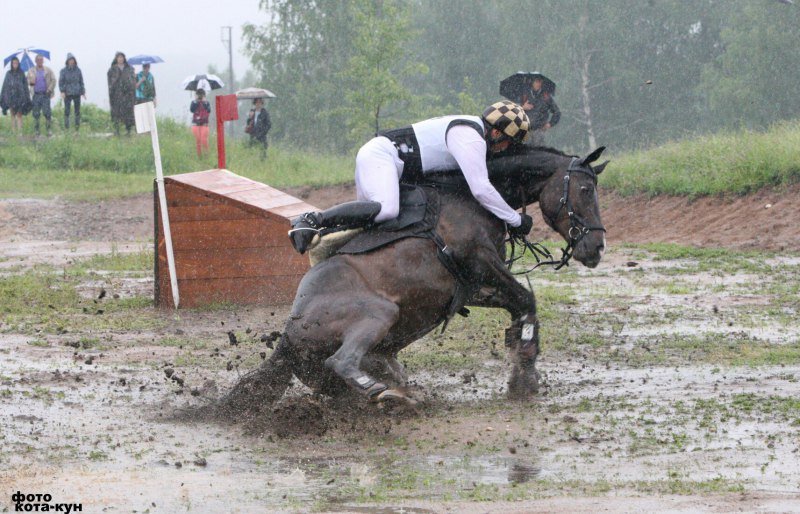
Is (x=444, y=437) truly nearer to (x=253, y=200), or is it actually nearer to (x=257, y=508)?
(x=257, y=508)

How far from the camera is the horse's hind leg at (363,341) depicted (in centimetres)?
657

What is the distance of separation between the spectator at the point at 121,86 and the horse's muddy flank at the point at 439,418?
1622 centimetres

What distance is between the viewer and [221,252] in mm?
11305

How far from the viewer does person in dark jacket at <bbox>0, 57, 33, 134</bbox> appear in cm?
2559

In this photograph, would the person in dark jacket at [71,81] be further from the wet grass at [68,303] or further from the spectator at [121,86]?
the wet grass at [68,303]

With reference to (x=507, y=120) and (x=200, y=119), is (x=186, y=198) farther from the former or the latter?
(x=200, y=119)

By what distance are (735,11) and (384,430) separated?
4939 centimetres

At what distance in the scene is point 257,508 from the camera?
5.19 metres

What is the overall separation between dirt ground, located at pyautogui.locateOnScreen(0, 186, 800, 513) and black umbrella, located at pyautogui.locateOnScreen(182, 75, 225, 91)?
1619cm

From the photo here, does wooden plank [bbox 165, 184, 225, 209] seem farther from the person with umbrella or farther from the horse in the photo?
the person with umbrella

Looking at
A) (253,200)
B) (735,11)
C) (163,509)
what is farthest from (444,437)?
(735,11)

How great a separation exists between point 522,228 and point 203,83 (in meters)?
22.0

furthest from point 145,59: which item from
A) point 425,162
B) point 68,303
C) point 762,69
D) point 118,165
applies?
point 762,69

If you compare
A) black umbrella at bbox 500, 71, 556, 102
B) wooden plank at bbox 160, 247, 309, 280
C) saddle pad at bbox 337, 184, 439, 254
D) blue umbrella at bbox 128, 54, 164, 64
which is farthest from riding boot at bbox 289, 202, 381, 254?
blue umbrella at bbox 128, 54, 164, 64
